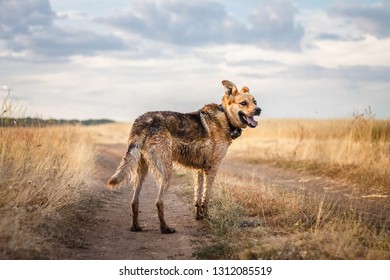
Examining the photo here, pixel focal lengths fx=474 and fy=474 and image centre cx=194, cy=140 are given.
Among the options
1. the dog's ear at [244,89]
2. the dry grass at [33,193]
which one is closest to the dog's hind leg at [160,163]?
the dry grass at [33,193]

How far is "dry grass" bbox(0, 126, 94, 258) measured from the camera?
589 cm

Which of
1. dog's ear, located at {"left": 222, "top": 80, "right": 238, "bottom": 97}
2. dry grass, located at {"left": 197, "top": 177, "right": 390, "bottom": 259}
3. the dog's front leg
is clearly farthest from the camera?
dog's ear, located at {"left": 222, "top": 80, "right": 238, "bottom": 97}

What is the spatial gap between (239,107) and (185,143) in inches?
52.0

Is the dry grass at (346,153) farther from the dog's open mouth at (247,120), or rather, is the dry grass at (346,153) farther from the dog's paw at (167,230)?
the dog's paw at (167,230)

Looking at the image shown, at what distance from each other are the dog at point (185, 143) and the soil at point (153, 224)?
0.36 meters

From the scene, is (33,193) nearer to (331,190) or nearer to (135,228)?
(135,228)

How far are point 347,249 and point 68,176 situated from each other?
5815 mm

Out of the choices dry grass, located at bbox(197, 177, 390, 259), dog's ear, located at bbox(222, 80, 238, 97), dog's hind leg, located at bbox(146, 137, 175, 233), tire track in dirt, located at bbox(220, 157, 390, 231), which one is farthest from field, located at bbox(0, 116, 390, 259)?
dog's ear, located at bbox(222, 80, 238, 97)

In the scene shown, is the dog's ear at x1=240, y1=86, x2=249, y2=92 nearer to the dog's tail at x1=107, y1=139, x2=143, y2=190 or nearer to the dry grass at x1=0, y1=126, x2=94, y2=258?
the dog's tail at x1=107, y1=139, x2=143, y2=190

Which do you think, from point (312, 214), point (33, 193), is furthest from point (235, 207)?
point (33, 193)

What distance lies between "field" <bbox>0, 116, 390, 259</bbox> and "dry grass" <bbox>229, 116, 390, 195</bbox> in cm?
4

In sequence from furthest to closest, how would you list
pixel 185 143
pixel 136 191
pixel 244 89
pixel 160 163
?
pixel 244 89, pixel 185 143, pixel 136 191, pixel 160 163

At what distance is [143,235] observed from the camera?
24.6ft
